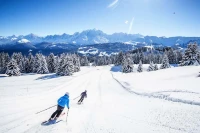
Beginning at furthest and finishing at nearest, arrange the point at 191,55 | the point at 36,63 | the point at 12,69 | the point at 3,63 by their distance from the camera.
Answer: the point at 3,63 → the point at 36,63 → the point at 12,69 → the point at 191,55

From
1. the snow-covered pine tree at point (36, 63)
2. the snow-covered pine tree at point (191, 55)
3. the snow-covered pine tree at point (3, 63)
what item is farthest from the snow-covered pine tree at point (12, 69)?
the snow-covered pine tree at point (191, 55)

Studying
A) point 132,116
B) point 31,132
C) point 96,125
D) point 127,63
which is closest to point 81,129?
point 96,125

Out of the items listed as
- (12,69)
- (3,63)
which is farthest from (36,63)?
(3,63)

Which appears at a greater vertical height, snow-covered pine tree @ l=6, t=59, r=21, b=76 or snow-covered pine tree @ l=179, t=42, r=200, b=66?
snow-covered pine tree @ l=179, t=42, r=200, b=66

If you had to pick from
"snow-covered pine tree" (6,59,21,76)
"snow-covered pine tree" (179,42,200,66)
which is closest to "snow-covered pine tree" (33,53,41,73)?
"snow-covered pine tree" (6,59,21,76)

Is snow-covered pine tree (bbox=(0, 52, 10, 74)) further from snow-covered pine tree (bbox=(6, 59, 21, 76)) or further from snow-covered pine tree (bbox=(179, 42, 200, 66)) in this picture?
snow-covered pine tree (bbox=(179, 42, 200, 66))

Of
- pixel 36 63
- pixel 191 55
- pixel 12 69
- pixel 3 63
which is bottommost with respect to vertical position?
pixel 12 69

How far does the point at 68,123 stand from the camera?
1202 centimetres

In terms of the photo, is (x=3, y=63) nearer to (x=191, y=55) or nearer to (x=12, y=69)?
(x=12, y=69)

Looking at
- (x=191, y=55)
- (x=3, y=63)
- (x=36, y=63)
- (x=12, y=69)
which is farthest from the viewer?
(x=3, y=63)

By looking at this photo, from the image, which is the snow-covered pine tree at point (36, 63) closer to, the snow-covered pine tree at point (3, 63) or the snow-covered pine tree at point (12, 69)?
the snow-covered pine tree at point (12, 69)

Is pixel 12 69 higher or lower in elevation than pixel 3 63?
lower

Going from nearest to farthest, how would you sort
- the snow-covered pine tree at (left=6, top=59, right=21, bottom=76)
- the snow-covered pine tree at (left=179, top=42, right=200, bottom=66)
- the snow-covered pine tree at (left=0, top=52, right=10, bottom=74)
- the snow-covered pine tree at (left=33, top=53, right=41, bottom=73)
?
the snow-covered pine tree at (left=179, top=42, right=200, bottom=66), the snow-covered pine tree at (left=6, top=59, right=21, bottom=76), the snow-covered pine tree at (left=33, top=53, right=41, bottom=73), the snow-covered pine tree at (left=0, top=52, right=10, bottom=74)

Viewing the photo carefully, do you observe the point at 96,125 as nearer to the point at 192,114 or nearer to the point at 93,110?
the point at 93,110
